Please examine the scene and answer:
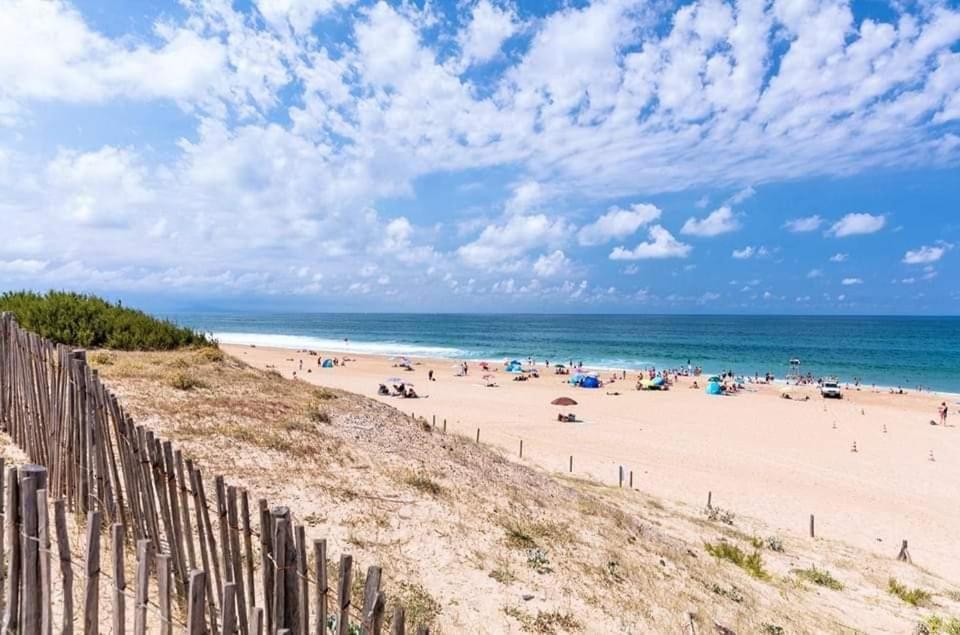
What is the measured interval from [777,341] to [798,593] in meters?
95.4

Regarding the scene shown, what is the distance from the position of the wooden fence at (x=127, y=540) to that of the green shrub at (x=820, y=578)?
295 inches

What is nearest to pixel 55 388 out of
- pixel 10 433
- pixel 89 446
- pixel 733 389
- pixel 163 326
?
pixel 89 446

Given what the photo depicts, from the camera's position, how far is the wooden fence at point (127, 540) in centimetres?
293

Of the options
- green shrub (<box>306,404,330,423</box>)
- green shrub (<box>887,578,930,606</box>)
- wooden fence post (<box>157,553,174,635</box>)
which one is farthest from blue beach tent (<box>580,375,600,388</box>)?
wooden fence post (<box>157,553,174,635</box>)

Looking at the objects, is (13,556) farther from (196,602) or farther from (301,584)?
(301,584)

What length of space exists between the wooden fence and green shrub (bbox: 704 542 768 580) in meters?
6.20

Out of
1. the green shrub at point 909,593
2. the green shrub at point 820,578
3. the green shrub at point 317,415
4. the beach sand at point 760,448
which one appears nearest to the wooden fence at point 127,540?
the green shrub at point 317,415

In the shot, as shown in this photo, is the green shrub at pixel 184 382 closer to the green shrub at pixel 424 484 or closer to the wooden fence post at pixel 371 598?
the green shrub at pixel 424 484

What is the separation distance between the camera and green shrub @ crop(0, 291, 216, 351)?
1538 cm

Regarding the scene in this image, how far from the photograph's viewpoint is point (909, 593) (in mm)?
9266

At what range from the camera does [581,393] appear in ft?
123

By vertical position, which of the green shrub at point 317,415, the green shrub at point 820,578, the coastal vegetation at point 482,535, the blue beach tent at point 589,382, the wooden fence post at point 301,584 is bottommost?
the blue beach tent at point 589,382

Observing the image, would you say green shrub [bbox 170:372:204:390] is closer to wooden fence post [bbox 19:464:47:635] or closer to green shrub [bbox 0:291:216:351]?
green shrub [bbox 0:291:216:351]

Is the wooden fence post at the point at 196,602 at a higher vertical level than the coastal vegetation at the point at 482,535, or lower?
higher
